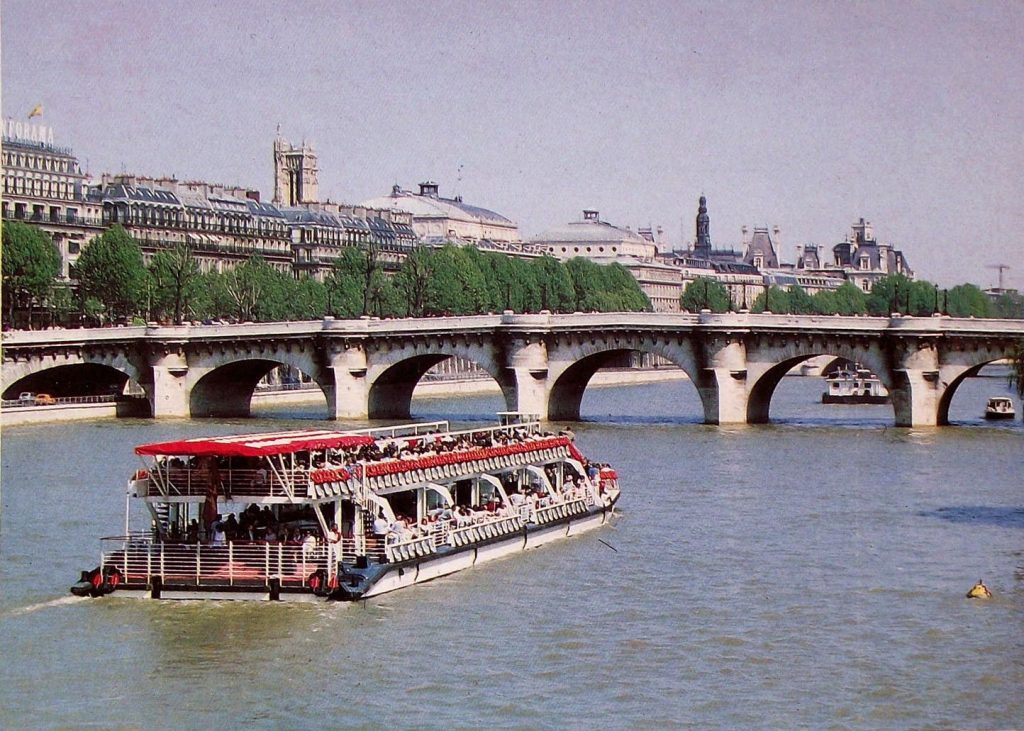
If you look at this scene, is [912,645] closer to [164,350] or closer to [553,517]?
[553,517]

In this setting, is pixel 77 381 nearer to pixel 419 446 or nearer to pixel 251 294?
pixel 251 294

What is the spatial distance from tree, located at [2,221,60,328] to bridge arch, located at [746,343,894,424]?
41860mm

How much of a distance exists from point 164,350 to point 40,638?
64487 millimetres

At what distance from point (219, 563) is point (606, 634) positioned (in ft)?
24.6

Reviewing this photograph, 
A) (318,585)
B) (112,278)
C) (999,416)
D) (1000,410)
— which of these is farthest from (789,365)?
(318,585)

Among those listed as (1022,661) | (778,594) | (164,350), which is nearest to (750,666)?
(1022,661)

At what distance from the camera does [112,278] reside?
124688mm

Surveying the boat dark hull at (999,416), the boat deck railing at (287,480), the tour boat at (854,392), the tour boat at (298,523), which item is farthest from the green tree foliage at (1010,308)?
the boat deck railing at (287,480)

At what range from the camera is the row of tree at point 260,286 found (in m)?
119

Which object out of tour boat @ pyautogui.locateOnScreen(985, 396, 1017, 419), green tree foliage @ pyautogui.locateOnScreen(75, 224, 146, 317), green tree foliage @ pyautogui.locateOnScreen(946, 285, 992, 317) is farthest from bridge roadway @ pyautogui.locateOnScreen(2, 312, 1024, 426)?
green tree foliage @ pyautogui.locateOnScreen(946, 285, 992, 317)

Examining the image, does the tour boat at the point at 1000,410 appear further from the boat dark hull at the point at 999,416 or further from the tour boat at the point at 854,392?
the tour boat at the point at 854,392

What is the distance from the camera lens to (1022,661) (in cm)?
3584

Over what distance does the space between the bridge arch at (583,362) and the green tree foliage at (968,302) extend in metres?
69.2

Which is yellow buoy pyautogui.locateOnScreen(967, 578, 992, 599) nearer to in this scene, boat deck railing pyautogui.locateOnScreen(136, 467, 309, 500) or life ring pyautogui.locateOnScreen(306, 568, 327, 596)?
life ring pyautogui.locateOnScreen(306, 568, 327, 596)
